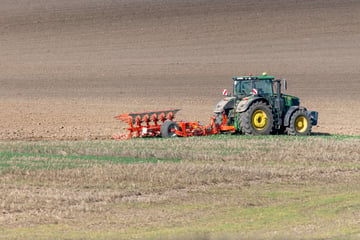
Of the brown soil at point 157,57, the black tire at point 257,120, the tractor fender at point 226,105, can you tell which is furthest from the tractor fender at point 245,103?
the brown soil at point 157,57

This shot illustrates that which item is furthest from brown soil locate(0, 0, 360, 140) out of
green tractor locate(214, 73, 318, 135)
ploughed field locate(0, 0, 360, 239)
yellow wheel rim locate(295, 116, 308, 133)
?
green tractor locate(214, 73, 318, 135)

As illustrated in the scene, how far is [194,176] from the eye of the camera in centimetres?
1302

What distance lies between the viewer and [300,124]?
20562 mm

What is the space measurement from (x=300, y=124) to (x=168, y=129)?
409 cm

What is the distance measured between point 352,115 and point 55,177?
20.0m

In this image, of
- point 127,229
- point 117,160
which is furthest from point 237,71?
point 127,229

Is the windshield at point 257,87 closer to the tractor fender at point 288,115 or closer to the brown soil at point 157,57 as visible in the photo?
the tractor fender at point 288,115

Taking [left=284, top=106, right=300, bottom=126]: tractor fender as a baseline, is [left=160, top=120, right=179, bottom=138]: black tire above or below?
below

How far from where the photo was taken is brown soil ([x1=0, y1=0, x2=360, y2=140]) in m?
30.4

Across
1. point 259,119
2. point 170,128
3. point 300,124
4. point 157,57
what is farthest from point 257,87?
point 157,57

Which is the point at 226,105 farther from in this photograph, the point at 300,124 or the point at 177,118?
the point at 177,118

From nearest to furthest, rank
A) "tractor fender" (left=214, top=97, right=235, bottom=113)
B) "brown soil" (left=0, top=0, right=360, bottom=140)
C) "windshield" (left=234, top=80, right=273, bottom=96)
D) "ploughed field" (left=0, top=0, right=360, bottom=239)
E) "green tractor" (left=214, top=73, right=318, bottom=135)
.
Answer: "ploughed field" (left=0, top=0, right=360, bottom=239) < "green tractor" (left=214, top=73, right=318, bottom=135) < "tractor fender" (left=214, top=97, right=235, bottom=113) < "windshield" (left=234, top=80, right=273, bottom=96) < "brown soil" (left=0, top=0, right=360, bottom=140)

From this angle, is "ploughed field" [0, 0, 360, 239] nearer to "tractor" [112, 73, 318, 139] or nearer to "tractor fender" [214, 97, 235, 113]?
"tractor" [112, 73, 318, 139]

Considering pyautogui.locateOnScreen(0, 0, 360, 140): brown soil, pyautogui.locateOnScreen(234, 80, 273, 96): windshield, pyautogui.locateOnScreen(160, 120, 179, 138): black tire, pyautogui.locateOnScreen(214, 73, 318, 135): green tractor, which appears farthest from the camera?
pyautogui.locateOnScreen(0, 0, 360, 140): brown soil
